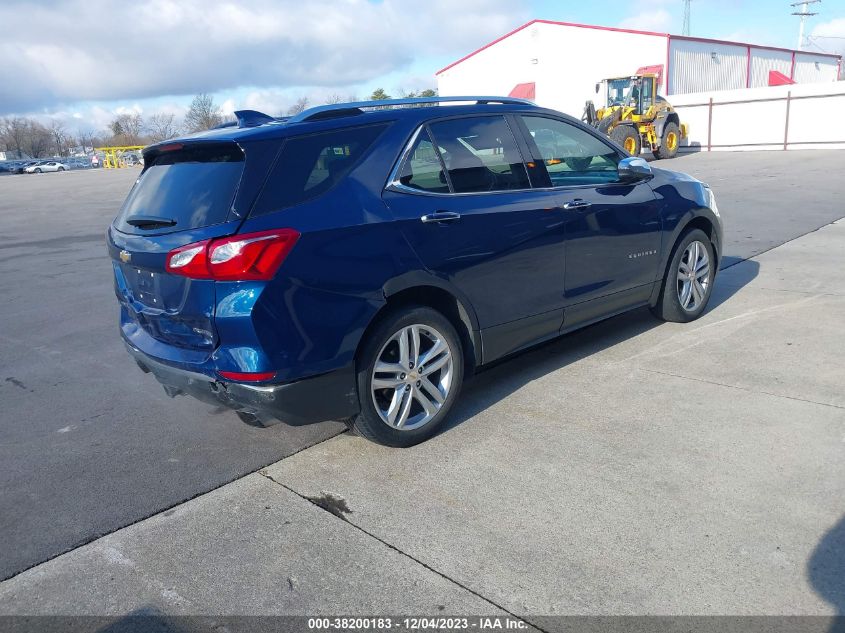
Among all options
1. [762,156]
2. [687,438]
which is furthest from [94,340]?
[762,156]

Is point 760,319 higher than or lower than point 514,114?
lower

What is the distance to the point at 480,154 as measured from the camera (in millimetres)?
4230

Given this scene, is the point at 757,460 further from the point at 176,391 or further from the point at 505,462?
the point at 176,391

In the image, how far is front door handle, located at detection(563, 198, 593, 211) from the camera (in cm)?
454

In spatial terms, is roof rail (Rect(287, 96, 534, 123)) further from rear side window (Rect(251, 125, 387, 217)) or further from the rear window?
the rear window

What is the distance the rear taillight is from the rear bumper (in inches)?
20.8

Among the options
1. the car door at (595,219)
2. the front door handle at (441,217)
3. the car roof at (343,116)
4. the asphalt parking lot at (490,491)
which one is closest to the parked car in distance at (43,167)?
the asphalt parking lot at (490,491)

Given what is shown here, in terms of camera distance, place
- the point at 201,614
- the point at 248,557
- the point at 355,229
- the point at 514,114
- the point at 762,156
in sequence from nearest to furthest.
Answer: the point at 201,614 → the point at 248,557 → the point at 355,229 → the point at 514,114 → the point at 762,156

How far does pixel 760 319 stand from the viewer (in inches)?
233

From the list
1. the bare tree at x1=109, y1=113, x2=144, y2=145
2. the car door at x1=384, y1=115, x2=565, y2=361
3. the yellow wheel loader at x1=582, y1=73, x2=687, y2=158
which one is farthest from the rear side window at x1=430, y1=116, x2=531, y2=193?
the bare tree at x1=109, y1=113, x2=144, y2=145

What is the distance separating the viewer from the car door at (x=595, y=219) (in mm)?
4613

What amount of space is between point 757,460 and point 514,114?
2.52 metres

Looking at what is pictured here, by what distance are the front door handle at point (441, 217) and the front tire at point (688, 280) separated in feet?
8.10

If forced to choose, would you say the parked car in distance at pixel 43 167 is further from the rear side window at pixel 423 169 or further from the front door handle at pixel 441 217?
the front door handle at pixel 441 217
